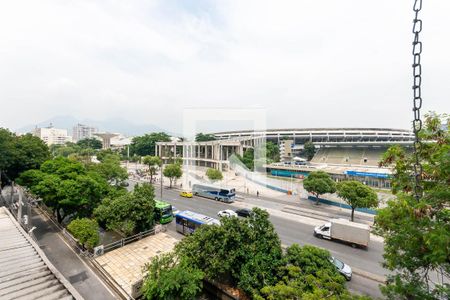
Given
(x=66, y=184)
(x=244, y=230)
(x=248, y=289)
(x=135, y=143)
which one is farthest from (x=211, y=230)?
(x=135, y=143)

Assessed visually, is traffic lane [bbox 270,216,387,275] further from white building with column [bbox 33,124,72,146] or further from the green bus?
white building with column [bbox 33,124,72,146]

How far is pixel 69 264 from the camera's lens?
11.3 metres

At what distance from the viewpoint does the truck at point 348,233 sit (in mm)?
13750

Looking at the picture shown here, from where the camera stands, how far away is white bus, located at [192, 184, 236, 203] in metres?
24.5

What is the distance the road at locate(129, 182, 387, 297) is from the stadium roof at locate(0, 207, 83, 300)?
10265 millimetres

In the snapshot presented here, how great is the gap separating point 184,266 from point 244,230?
293 cm

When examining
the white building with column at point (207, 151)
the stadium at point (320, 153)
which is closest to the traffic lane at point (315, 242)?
the stadium at point (320, 153)

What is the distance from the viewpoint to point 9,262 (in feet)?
22.3

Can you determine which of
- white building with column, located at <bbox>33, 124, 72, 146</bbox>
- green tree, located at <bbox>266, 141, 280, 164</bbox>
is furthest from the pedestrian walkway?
white building with column, located at <bbox>33, 124, 72, 146</bbox>

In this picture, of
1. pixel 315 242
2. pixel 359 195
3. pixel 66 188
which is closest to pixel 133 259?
pixel 66 188

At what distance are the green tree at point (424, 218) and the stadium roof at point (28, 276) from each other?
8401mm

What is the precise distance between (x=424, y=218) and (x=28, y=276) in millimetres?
10525

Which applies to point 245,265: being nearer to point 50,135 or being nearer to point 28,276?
point 28,276

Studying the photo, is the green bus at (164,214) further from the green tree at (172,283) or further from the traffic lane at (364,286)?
the traffic lane at (364,286)
